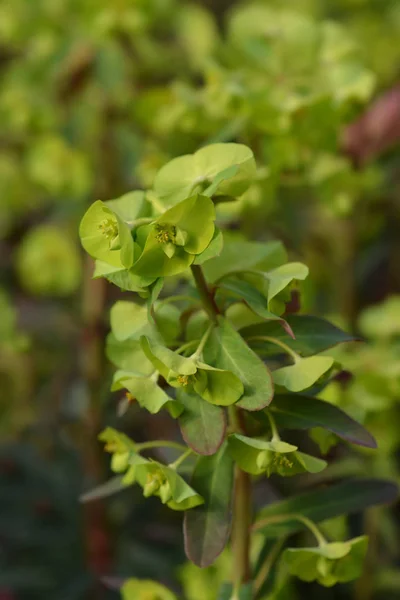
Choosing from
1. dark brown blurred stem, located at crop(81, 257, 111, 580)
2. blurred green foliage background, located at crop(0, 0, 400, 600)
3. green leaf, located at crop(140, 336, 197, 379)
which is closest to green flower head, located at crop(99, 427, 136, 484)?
green leaf, located at crop(140, 336, 197, 379)

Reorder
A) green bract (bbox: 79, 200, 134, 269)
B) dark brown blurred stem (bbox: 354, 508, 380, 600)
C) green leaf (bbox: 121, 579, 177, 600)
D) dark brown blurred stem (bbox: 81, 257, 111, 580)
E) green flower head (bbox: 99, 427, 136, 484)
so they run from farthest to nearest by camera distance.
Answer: dark brown blurred stem (bbox: 81, 257, 111, 580) → dark brown blurred stem (bbox: 354, 508, 380, 600) → green leaf (bbox: 121, 579, 177, 600) → green flower head (bbox: 99, 427, 136, 484) → green bract (bbox: 79, 200, 134, 269)

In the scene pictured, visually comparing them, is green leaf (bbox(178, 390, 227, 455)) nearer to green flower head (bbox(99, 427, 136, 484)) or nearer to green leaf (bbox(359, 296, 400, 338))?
green flower head (bbox(99, 427, 136, 484))

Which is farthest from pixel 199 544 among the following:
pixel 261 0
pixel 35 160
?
pixel 261 0

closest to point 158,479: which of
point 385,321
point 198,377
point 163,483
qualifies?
point 163,483

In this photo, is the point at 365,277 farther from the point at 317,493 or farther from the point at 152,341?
the point at 152,341

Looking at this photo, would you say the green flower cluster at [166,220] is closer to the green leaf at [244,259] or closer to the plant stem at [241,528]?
the green leaf at [244,259]

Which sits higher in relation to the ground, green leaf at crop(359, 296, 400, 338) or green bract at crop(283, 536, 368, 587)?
green bract at crop(283, 536, 368, 587)
